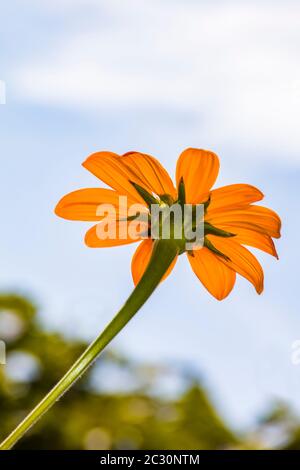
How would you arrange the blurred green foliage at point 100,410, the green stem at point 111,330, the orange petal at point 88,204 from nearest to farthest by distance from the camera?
the green stem at point 111,330 → the orange petal at point 88,204 → the blurred green foliage at point 100,410

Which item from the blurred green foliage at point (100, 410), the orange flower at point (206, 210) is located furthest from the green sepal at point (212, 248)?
the blurred green foliage at point (100, 410)

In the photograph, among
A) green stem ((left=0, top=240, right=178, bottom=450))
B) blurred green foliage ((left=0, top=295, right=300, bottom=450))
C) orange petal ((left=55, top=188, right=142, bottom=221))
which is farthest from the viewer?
blurred green foliage ((left=0, top=295, right=300, bottom=450))

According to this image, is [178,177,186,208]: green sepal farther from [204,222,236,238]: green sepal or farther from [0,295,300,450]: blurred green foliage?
[0,295,300,450]: blurred green foliage

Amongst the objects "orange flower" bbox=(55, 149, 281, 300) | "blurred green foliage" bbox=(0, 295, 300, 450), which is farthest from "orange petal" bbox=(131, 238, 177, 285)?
"blurred green foliage" bbox=(0, 295, 300, 450)

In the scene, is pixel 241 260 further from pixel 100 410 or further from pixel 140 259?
pixel 100 410

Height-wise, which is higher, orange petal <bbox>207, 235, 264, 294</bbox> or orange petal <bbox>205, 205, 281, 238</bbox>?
orange petal <bbox>205, 205, 281, 238</bbox>

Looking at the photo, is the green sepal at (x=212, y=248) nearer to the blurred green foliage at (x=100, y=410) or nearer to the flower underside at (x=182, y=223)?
the flower underside at (x=182, y=223)
